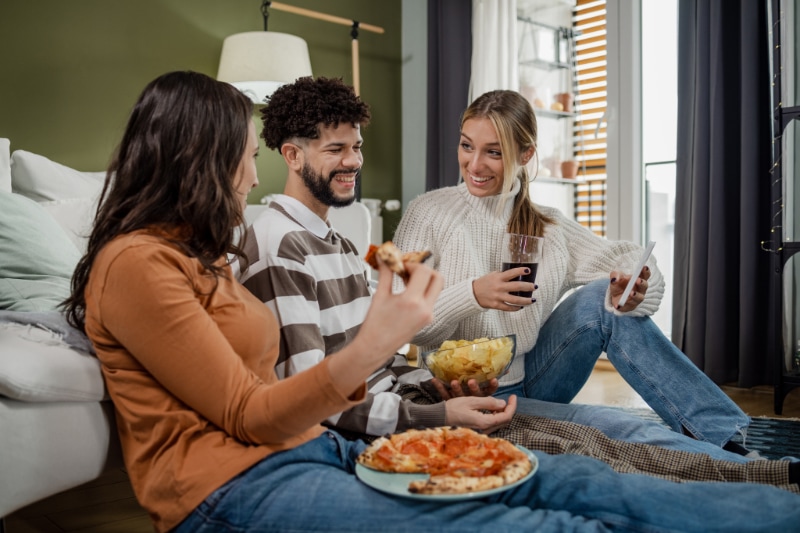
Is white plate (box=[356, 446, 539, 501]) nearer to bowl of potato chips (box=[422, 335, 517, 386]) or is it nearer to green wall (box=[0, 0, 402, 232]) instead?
bowl of potato chips (box=[422, 335, 517, 386])

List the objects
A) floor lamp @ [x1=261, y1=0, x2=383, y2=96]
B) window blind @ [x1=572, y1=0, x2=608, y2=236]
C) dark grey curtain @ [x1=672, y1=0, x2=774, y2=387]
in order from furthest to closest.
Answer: window blind @ [x1=572, y1=0, x2=608, y2=236] → floor lamp @ [x1=261, y1=0, x2=383, y2=96] → dark grey curtain @ [x1=672, y1=0, x2=774, y2=387]

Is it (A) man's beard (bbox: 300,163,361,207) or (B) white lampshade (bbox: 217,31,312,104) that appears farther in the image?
(B) white lampshade (bbox: 217,31,312,104)

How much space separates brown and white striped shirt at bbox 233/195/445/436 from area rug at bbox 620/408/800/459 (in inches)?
57.5

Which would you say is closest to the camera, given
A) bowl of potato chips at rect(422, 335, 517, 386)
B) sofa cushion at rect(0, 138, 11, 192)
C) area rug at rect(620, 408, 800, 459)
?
bowl of potato chips at rect(422, 335, 517, 386)

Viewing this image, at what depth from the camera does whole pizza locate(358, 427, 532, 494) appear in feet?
3.36

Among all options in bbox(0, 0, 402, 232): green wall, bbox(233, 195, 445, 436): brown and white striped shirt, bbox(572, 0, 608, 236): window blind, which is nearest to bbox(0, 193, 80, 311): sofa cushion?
bbox(233, 195, 445, 436): brown and white striped shirt

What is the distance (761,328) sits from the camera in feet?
11.3

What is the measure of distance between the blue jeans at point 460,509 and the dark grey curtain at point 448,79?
3582mm

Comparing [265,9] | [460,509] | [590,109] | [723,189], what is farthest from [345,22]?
[460,509]

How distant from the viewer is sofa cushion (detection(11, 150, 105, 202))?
2408mm

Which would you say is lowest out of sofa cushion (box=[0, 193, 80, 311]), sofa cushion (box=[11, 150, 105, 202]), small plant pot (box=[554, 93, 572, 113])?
sofa cushion (box=[0, 193, 80, 311])

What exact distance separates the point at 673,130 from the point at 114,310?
354 centimetres

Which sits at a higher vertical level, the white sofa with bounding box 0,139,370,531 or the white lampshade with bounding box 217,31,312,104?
the white lampshade with bounding box 217,31,312,104

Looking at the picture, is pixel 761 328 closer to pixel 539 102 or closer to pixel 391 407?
pixel 539 102
